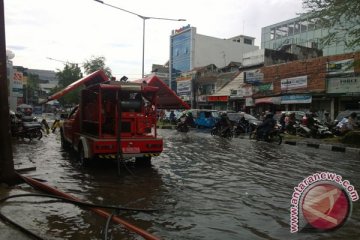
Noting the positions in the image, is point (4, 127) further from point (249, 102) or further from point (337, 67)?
point (249, 102)

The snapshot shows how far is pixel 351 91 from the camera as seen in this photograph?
26.8 meters

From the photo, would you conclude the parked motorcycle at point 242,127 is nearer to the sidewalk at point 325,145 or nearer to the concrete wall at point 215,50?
the sidewalk at point 325,145

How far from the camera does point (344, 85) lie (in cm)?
2739

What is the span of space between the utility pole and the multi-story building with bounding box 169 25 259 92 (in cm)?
4981

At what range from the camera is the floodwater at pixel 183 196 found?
5285 millimetres

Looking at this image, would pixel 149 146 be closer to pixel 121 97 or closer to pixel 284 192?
pixel 121 97

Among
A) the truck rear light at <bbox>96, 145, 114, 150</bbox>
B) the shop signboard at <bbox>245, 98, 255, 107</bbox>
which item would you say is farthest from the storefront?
the truck rear light at <bbox>96, 145, 114, 150</bbox>

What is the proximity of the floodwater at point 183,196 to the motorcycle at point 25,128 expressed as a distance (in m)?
5.49

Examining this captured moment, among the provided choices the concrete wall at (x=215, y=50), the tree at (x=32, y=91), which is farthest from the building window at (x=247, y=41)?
the tree at (x=32, y=91)

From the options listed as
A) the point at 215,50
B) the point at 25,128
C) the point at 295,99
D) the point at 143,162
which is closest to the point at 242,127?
the point at 295,99

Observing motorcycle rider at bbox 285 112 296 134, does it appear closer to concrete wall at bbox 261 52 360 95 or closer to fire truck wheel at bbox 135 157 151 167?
concrete wall at bbox 261 52 360 95

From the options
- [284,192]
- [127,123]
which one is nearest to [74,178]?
[127,123]

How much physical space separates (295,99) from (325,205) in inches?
1160

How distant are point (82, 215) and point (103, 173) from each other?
386 centimetres
